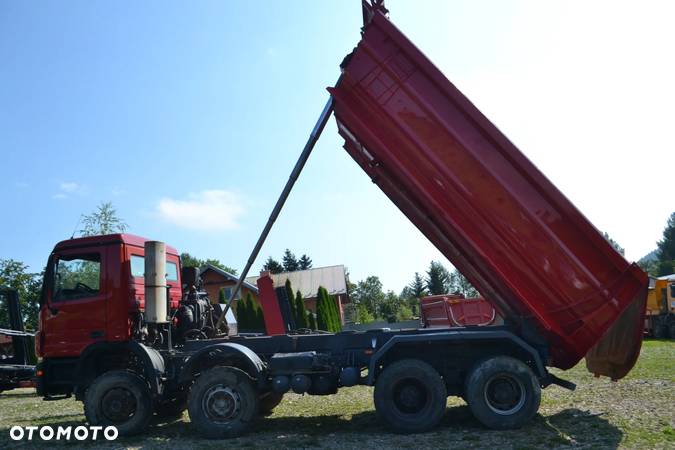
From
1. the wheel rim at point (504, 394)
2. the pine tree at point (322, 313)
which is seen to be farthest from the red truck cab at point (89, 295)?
the pine tree at point (322, 313)

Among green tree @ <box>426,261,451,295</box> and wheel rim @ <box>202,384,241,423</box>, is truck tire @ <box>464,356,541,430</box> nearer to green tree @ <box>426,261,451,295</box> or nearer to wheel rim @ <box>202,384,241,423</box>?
wheel rim @ <box>202,384,241,423</box>

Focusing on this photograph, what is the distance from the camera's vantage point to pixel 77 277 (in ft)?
26.2

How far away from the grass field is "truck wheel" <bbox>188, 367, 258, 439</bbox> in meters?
0.21

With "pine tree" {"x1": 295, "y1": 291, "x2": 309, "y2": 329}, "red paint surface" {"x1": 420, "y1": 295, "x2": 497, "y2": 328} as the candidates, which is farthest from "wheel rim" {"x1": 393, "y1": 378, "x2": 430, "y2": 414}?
"pine tree" {"x1": 295, "y1": 291, "x2": 309, "y2": 329}

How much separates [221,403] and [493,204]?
456cm

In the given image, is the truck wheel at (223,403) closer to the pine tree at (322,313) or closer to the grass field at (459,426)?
the grass field at (459,426)

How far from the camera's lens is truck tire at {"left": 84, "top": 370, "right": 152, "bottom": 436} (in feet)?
24.2

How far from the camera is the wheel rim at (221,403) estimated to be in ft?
23.4

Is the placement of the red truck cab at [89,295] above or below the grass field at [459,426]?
above

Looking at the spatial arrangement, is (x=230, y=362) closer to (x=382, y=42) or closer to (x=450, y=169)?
(x=450, y=169)

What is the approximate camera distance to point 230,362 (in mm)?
7461

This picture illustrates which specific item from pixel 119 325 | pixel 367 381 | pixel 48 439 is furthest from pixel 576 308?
pixel 48 439

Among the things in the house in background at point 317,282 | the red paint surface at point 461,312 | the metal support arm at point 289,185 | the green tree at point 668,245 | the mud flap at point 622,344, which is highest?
the green tree at point 668,245

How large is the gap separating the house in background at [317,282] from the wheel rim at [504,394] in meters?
37.8
